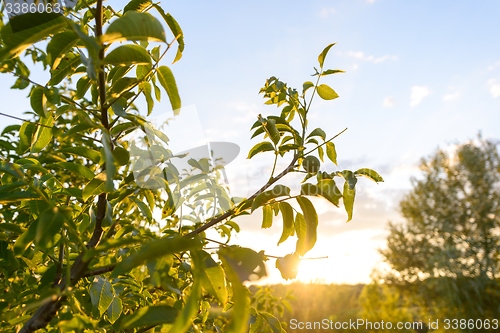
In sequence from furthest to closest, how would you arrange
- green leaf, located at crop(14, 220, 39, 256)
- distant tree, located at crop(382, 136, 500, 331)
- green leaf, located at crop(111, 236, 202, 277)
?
distant tree, located at crop(382, 136, 500, 331)
green leaf, located at crop(14, 220, 39, 256)
green leaf, located at crop(111, 236, 202, 277)

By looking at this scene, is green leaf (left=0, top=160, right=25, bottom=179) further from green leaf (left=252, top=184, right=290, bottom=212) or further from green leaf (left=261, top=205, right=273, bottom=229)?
green leaf (left=261, top=205, right=273, bottom=229)

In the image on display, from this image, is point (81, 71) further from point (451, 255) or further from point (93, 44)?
point (451, 255)

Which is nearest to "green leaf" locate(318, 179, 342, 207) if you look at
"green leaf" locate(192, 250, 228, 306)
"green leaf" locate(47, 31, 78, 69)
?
"green leaf" locate(192, 250, 228, 306)

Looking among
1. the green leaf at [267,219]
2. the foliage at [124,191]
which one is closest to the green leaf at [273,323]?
the foliage at [124,191]

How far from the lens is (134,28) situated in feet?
1.76

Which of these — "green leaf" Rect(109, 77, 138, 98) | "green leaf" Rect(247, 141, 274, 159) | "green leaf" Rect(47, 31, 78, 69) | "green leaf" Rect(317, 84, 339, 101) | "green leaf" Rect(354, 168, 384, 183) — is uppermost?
"green leaf" Rect(317, 84, 339, 101)

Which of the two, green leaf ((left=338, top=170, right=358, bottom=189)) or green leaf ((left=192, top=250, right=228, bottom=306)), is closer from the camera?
green leaf ((left=192, top=250, right=228, bottom=306))

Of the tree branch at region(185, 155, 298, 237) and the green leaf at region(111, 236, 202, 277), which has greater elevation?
the tree branch at region(185, 155, 298, 237)

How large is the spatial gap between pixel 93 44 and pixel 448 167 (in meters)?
19.9

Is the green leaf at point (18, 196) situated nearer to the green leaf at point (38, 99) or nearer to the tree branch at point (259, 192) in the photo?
the green leaf at point (38, 99)

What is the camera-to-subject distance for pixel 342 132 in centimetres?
100

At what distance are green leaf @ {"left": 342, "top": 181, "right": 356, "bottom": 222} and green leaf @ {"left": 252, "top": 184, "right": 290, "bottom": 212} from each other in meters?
0.16

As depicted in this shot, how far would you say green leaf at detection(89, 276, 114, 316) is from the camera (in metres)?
0.93

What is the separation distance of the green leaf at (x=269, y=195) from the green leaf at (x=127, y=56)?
1.16 feet
